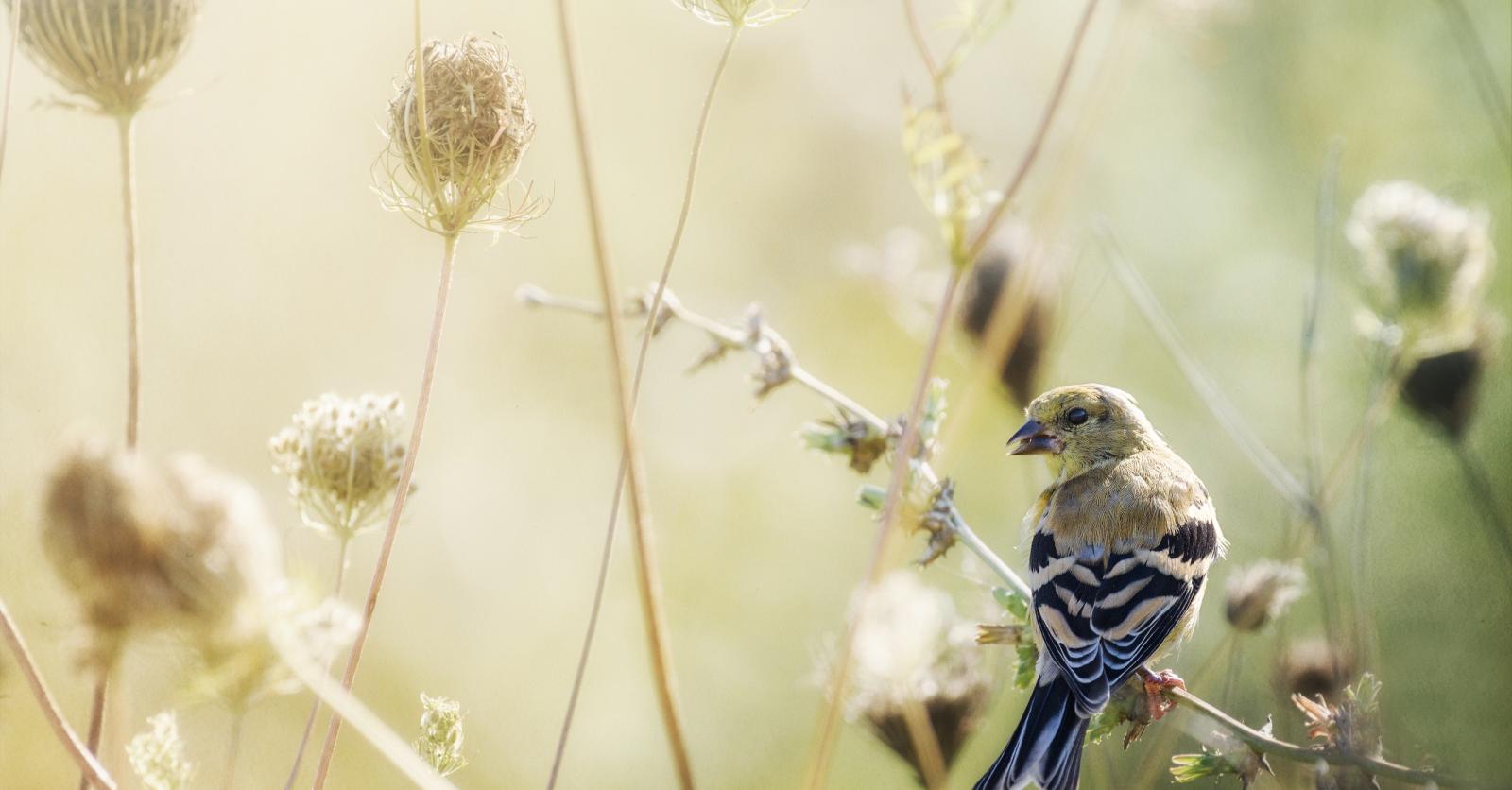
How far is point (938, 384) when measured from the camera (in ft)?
3.31

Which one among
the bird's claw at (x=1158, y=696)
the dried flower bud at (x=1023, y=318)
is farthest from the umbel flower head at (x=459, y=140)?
the bird's claw at (x=1158, y=696)

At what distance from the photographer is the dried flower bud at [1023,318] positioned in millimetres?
1494

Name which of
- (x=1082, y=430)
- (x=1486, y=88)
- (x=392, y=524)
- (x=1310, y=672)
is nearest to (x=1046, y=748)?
(x=1310, y=672)

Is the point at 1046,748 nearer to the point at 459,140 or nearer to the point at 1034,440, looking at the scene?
the point at 1034,440

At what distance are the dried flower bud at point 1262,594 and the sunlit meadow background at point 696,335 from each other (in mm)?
208

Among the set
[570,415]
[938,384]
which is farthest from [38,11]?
[570,415]

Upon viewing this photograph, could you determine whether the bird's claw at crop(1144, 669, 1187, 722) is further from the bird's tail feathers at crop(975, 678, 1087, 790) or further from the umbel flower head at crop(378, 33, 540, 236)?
the umbel flower head at crop(378, 33, 540, 236)

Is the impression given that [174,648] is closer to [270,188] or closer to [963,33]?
[963,33]

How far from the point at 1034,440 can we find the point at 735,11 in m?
1.04

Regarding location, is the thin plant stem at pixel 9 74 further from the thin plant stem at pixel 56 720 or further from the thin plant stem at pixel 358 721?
the thin plant stem at pixel 358 721

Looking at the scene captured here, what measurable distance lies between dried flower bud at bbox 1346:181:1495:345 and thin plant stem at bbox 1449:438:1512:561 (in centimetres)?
23

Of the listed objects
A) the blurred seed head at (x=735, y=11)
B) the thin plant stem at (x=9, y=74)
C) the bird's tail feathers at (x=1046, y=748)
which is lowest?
the bird's tail feathers at (x=1046, y=748)

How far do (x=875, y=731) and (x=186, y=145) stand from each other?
1111 mm

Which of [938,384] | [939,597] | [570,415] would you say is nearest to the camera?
[938,384]
